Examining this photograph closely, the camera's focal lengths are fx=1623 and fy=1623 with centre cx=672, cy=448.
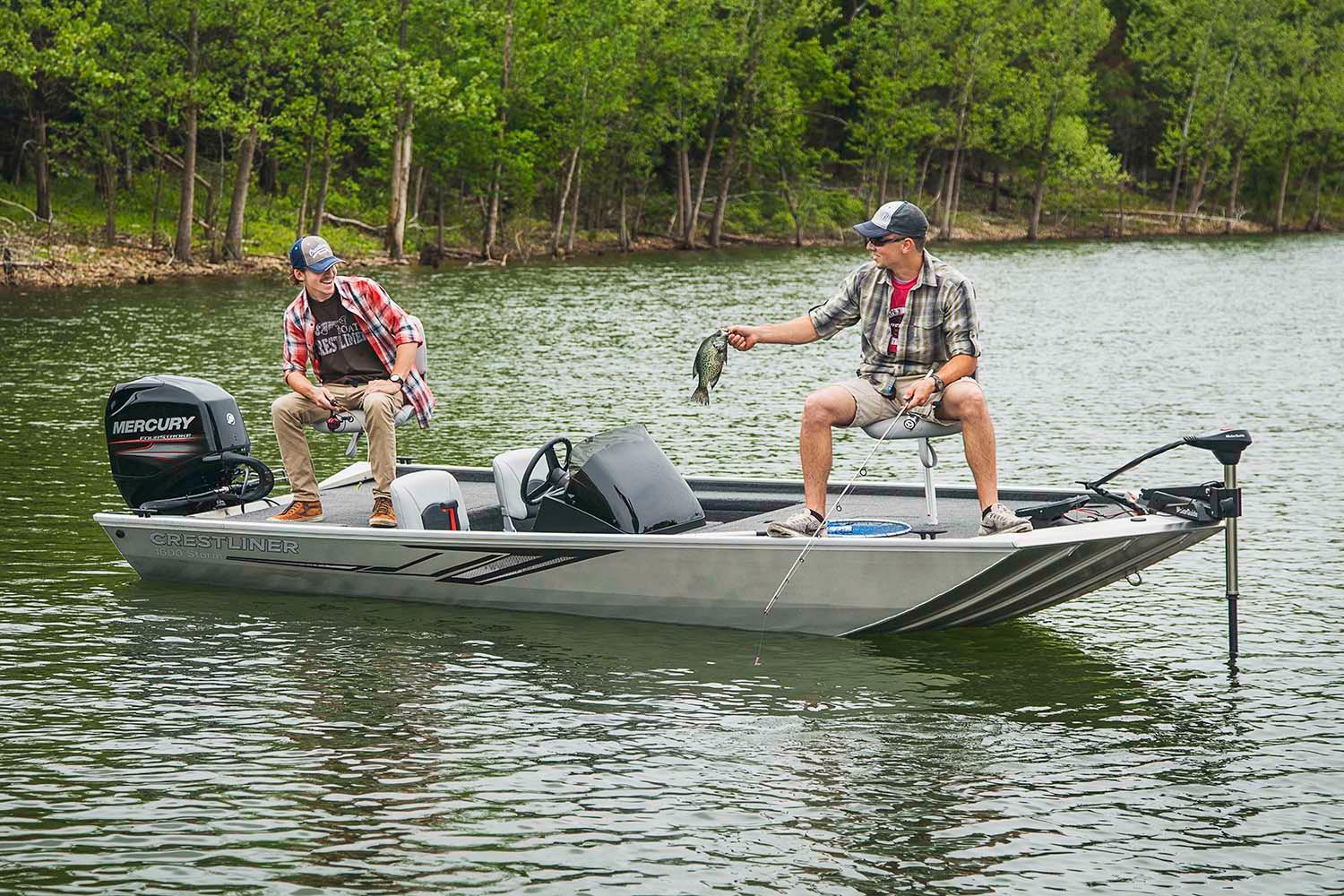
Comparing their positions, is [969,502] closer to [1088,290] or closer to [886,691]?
[886,691]

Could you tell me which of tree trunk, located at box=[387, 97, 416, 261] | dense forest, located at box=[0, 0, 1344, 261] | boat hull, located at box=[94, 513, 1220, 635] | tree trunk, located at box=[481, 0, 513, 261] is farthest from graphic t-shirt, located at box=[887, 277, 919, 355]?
tree trunk, located at box=[481, 0, 513, 261]

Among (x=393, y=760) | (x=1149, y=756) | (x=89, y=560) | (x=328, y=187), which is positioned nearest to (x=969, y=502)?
(x=1149, y=756)

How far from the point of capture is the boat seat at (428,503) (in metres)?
9.84

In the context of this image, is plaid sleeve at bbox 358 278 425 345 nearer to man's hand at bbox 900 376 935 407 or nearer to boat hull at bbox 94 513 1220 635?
boat hull at bbox 94 513 1220 635

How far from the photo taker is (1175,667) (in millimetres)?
8898

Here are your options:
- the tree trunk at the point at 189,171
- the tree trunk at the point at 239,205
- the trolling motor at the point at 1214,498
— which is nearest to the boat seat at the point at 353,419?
the trolling motor at the point at 1214,498

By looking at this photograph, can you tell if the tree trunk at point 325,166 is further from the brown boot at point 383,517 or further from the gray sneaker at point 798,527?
the gray sneaker at point 798,527

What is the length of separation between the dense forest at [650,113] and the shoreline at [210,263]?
2.83ft

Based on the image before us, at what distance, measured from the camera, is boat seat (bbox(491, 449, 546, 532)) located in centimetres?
997

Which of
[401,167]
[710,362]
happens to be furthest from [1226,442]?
[401,167]

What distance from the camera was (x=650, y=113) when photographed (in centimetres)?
6309

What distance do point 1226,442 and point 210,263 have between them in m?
37.2

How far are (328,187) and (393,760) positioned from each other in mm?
49645

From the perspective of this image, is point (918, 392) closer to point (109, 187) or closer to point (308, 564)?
point (308, 564)
